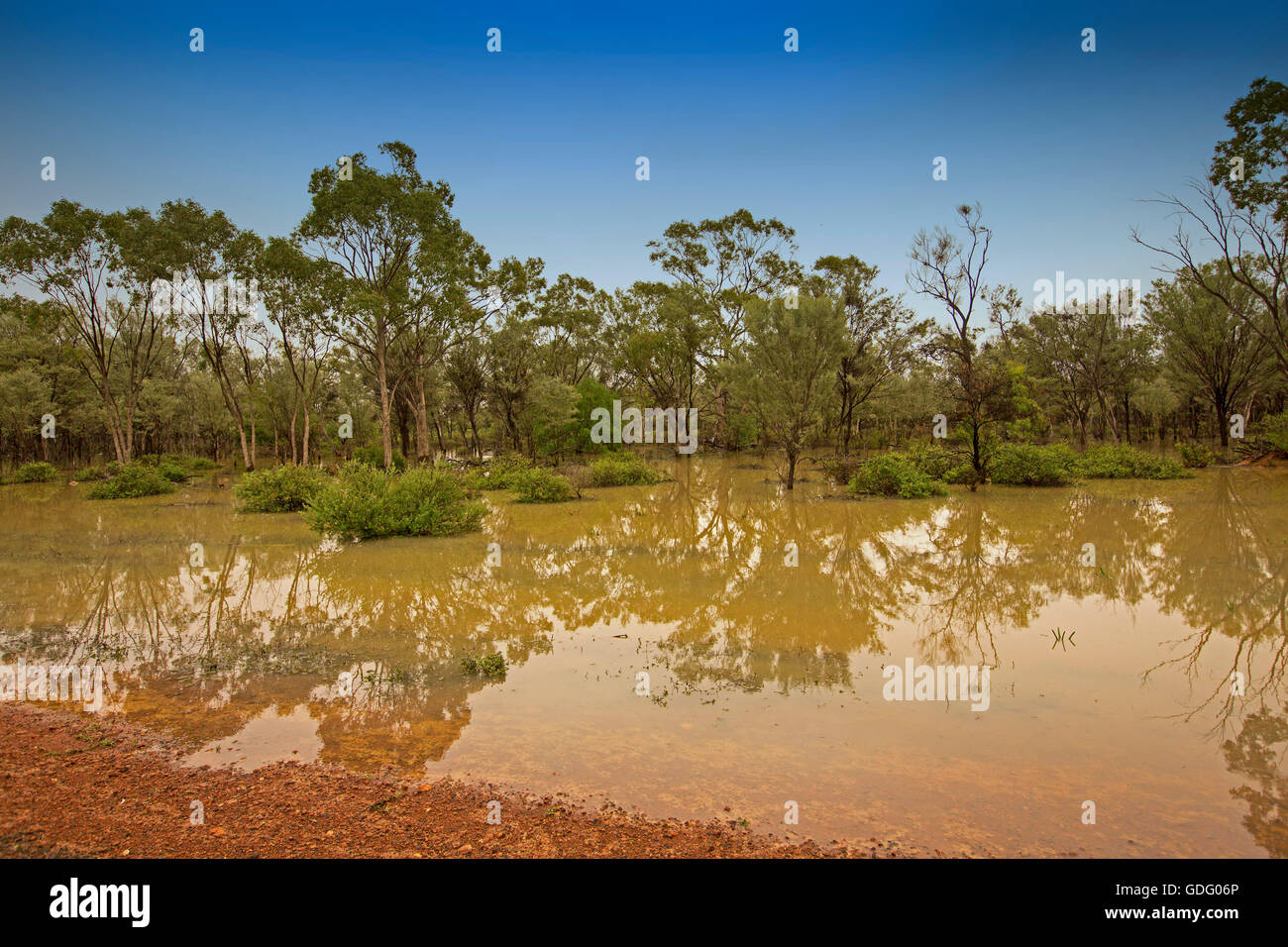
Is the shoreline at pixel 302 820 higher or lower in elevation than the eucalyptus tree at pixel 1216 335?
lower

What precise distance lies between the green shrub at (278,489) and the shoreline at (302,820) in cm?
1737

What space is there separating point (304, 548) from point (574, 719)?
449 inches

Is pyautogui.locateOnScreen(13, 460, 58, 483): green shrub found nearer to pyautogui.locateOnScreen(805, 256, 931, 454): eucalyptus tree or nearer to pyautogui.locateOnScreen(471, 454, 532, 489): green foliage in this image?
pyautogui.locateOnScreen(471, 454, 532, 489): green foliage

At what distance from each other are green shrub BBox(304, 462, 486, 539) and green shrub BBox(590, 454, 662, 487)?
41.3 feet

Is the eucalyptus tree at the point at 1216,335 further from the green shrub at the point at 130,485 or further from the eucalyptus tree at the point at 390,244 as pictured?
the green shrub at the point at 130,485

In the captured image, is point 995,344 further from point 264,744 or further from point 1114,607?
point 264,744

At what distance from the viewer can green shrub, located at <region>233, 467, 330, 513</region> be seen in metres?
21.4

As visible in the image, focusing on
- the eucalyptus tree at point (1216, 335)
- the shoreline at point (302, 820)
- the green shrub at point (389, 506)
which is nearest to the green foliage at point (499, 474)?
the green shrub at point (389, 506)

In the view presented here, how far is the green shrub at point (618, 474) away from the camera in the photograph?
2966 cm

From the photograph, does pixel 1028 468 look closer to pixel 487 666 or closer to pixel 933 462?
pixel 933 462

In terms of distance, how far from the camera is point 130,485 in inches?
1093

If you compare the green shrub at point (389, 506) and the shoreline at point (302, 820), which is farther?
the green shrub at point (389, 506)

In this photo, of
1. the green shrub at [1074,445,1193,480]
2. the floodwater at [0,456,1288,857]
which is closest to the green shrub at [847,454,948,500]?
the floodwater at [0,456,1288,857]

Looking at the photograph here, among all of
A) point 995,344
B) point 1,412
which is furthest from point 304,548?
point 995,344
